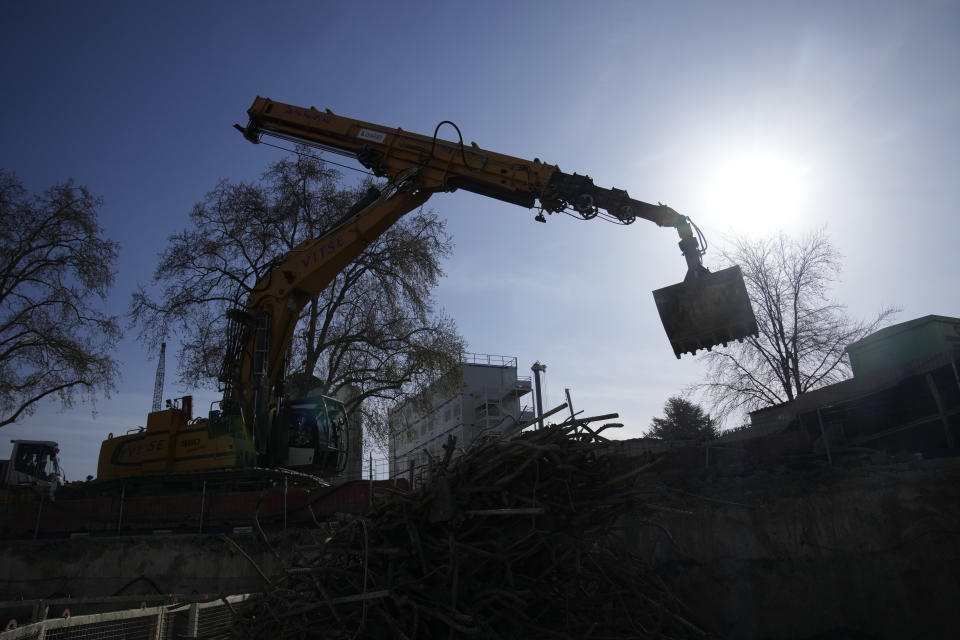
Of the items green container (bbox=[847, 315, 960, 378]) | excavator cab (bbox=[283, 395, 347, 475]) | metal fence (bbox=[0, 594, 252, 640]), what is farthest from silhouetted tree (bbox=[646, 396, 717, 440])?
metal fence (bbox=[0, 594, 252, 640])

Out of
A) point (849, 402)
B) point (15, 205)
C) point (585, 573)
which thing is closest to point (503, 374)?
point (15, 205)

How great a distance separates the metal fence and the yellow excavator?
23.5 feet

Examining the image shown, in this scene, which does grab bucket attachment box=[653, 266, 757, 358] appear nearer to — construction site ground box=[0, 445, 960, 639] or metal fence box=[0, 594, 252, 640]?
construction site ground box=[0, 445, 960, 639]

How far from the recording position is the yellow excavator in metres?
11.5

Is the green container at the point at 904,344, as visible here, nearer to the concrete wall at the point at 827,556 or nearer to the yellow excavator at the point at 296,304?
the concrete wall at the point at 827,556

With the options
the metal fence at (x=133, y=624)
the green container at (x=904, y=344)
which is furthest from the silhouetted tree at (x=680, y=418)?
the metal fence at (x=133, y=624)

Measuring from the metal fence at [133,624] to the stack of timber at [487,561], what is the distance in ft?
3.58

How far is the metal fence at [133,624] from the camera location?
3.54 m

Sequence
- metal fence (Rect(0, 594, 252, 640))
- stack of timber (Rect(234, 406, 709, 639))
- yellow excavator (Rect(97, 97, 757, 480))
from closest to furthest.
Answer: stack of timber (Rect(234, 406, 709, 639)) < metal fence (Rect(0, 594, 252, 640)) < yellow excavator (Rect(97, 97, 757, 480))

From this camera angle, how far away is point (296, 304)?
1318 cm

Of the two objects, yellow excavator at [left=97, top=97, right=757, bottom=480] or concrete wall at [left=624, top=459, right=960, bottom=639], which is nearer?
concrete wall at [left=624, top=459, right=960, bottom=639]

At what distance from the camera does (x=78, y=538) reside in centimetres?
1086

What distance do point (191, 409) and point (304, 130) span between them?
6.60 metres

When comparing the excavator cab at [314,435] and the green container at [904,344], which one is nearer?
the excavator cab at [314,435]
